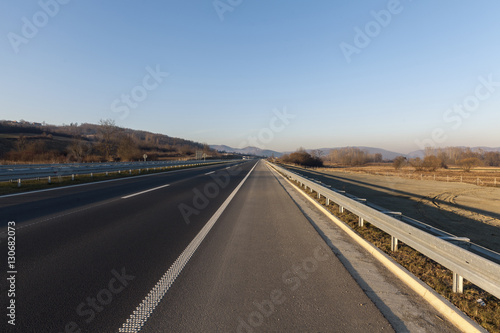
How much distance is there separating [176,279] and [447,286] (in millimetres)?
3713

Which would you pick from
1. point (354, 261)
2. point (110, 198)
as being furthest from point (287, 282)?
point (110, 198)

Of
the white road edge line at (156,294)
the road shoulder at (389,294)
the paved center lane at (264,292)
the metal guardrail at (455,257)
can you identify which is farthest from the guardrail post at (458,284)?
the white road edge line at (156,294)

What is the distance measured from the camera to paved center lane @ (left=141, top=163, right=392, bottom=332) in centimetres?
257

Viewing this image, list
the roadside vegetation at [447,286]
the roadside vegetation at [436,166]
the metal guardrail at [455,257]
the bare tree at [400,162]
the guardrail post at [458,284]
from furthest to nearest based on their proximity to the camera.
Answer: the bare tree at [400,162] → the roadside vegetation at [436,166] → the guardrail post at [458,284] → the roadside vegetation at [447,286] → the metal guardrail at [455,257]

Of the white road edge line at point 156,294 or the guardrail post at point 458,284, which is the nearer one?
the white road edge line at point 156,294

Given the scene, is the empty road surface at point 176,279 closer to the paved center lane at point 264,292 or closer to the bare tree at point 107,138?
the paved center lane at point 264,292

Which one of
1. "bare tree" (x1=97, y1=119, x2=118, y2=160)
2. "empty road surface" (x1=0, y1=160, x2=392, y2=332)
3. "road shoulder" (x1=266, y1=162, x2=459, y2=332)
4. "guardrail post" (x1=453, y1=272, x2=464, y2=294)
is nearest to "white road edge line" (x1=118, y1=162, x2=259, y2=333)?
"empty road surface" (x1=0, y1=160, x2=392, y2=332)

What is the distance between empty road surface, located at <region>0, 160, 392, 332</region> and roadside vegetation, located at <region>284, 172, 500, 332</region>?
1.00 meters

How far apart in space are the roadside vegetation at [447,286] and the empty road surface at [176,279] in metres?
1.00

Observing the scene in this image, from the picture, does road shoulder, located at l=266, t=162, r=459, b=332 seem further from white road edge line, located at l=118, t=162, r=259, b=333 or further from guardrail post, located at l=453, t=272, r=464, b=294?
white road edge line, located at l=118, t=162, r=259, b=333

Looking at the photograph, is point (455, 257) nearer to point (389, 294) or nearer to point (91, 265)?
point (389, 294)

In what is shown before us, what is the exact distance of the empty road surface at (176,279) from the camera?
2592mm

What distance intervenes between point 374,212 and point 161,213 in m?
6.00

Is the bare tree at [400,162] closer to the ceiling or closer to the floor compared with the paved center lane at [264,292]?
closer to the ceiling
